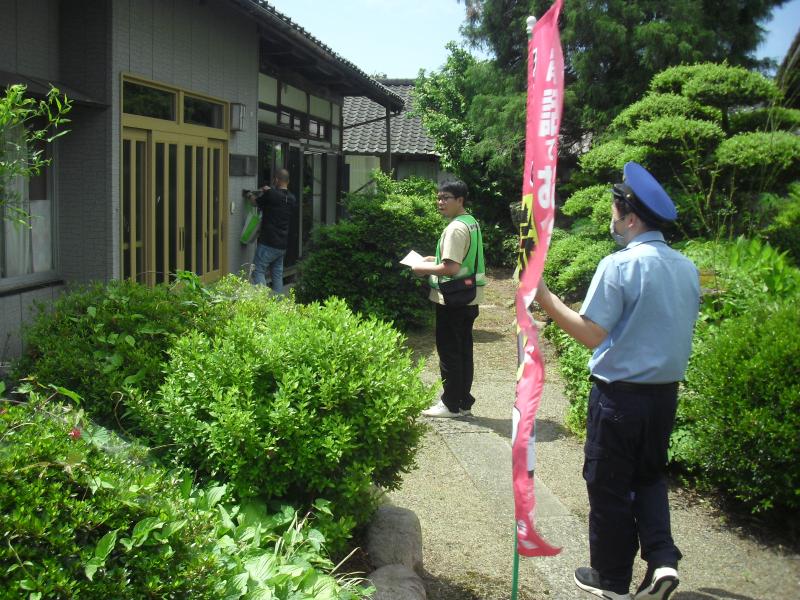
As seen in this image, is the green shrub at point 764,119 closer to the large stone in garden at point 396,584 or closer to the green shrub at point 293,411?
the green shrub at point 293,411

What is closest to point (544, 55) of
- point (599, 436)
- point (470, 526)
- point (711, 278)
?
point (599, 436)

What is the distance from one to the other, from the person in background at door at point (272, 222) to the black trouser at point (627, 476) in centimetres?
787

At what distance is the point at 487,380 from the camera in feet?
28.6

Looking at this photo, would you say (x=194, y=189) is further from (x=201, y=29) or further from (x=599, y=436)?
(x=599, y=436)

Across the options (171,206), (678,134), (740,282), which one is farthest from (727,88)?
(171,206)

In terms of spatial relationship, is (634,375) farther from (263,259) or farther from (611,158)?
(263,259)

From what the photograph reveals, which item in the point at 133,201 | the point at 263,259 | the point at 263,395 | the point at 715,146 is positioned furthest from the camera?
the point at 263,259

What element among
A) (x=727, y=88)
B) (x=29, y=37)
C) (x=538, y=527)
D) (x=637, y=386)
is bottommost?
(x=538, y=527)

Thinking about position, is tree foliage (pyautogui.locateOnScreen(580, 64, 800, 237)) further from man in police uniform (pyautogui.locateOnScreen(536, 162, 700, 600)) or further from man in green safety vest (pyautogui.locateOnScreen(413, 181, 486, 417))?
man in police uniform (pyautogui.locateOnScreen(536, 162, 700, 600))

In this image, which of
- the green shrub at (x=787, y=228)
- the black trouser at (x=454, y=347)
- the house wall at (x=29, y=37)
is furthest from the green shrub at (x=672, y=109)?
the house wall at (x=29, y=37)

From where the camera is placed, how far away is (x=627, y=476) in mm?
3799

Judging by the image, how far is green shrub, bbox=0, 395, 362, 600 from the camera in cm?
235

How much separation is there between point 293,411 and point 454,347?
3.59m

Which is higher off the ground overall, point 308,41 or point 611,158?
point 308,41
